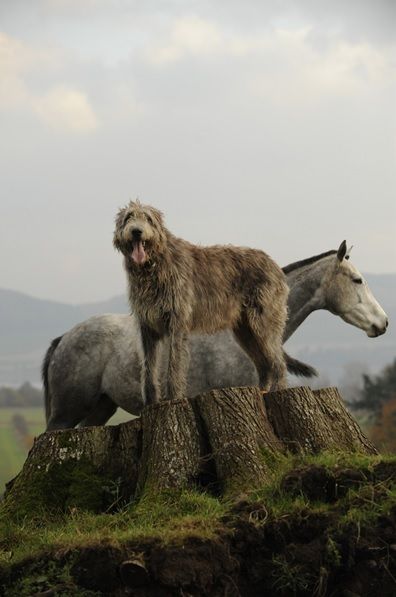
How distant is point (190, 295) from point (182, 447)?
268 centimetres

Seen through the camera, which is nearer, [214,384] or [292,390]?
[292,390]

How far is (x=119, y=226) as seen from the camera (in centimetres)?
1152

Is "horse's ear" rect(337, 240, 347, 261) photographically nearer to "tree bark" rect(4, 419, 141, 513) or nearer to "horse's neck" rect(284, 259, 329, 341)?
"horse's neck" rect(284, 259, 329, 341)

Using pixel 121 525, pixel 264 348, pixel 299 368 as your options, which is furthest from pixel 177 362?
pixel 299 368

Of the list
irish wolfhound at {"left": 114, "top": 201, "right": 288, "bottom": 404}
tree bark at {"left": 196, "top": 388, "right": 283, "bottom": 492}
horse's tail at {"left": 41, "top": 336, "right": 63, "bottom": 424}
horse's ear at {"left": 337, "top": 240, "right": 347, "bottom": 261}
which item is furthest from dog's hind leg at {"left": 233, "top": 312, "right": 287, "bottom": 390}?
horse's tail at {"left": 41, "top": 336, "right": 63, "bottom": 424}

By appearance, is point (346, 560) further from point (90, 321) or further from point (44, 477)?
point (90, 321)

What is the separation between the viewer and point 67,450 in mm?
10047

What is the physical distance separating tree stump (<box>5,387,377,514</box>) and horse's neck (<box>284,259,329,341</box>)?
242 inches

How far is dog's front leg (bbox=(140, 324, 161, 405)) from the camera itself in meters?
12.0

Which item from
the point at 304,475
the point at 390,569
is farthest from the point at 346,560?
the point at 304,475

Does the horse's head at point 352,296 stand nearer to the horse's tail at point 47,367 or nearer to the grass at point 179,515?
the horse's tail at point 47,367

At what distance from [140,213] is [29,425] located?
4983 inches

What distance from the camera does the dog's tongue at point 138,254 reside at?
1141 centimetres

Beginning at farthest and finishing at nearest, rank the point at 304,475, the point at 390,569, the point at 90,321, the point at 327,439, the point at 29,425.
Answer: the point at 29,425 < the point at 90,321 < the point at 327,439 < the point at 304,475 < the point at 390,569
